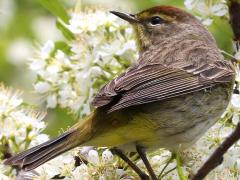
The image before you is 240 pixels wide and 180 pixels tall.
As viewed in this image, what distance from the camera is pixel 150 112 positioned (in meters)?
4.61

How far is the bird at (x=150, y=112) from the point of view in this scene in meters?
4.48

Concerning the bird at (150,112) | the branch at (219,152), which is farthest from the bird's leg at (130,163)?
the branch at (219,152)

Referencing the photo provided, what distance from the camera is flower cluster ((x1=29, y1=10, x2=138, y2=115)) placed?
548cm

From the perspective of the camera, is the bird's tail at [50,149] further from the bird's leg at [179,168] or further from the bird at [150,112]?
the bird's leg at [179,168]

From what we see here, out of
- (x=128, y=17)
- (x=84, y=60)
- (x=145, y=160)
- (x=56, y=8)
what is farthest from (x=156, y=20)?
(x=145, y=160)

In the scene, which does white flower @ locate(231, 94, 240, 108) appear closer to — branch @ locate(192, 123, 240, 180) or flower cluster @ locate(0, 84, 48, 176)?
branch @ locate(192, 123, 240, 180)

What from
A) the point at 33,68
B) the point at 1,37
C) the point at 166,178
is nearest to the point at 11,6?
the point at 1,37

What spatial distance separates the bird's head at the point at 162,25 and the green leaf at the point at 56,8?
1.62 feet

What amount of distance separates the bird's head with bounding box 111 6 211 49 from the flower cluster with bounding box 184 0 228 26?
1.33ft

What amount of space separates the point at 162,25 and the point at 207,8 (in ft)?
2.38

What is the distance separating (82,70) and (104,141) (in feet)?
3.61

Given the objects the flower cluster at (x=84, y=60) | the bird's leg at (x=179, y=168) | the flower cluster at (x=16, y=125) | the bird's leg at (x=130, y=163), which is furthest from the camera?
the flower cluster at (x=84, y=60)

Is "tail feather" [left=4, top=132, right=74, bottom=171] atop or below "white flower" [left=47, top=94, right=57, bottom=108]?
below

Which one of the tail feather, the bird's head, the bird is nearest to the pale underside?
the bird
